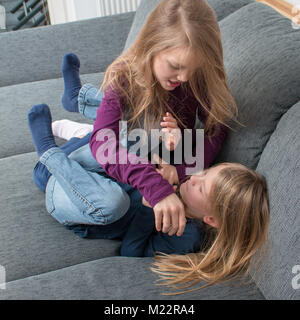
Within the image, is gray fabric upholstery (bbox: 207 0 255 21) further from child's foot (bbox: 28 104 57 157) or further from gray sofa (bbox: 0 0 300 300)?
child's foot (bbox: 28 104 57 157)

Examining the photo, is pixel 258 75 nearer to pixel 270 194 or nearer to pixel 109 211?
pixel 270 194

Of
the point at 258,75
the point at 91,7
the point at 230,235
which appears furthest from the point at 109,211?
the point at 91,7

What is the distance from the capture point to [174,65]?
3.52ft

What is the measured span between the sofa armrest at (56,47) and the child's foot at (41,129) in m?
0.69

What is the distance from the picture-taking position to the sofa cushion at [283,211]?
3.00 ft

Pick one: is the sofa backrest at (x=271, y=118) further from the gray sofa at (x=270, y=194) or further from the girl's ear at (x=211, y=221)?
the girl's ear at (x=211, y=221)

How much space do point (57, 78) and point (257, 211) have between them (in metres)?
1.34

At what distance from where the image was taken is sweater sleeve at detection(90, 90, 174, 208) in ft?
3.56

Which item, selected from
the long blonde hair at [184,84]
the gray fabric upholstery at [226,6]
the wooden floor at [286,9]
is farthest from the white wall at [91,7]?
the long blonde hair at [184,84]

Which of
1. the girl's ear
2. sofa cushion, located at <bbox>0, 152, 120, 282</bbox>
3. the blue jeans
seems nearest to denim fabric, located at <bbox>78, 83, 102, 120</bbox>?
the blue jeans

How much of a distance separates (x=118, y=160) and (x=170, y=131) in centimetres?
17

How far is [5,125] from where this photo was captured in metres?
Result: 1.70

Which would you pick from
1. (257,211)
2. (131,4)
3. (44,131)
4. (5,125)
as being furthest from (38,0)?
(257,211)

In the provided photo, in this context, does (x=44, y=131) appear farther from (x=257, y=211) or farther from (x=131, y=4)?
(x=131, y=4)
